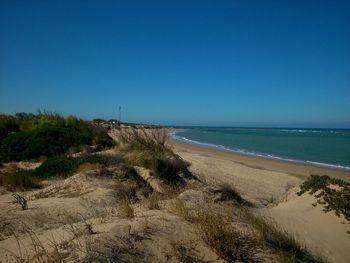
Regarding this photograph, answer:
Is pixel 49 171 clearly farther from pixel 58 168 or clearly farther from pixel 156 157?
pixel 156 157

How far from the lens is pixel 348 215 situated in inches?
298

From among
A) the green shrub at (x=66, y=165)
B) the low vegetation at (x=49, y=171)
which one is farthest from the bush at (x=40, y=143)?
the green shrub at (x=66, y=165)

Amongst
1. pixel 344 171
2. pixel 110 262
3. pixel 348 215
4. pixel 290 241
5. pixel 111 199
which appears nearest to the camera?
pixel 110 262

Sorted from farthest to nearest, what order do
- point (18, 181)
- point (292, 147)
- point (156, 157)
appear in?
point (292, 147) < point (156, 157) < point (18, 181)

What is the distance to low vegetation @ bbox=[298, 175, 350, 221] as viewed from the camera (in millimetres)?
7789

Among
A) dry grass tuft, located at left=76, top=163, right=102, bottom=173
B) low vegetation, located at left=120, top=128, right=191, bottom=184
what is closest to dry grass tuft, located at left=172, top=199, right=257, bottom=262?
low vegetation, located at left=120, top=128, right=191, bottom=184

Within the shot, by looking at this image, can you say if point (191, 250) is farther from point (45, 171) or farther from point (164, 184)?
point (45, 171)

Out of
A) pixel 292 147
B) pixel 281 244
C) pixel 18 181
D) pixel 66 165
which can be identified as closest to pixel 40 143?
pixel 66 165

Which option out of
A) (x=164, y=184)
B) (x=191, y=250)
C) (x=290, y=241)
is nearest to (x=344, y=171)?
(x=164, y=184)

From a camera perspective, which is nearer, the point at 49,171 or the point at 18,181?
the point at 18,181

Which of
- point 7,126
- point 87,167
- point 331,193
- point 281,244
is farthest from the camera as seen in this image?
point 7,126

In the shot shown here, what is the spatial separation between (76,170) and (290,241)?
25.1ft

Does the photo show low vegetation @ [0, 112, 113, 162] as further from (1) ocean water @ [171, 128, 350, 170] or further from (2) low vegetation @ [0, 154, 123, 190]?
(1) ocean water @ [171, 128, 350, 170]

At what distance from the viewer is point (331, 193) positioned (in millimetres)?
8375
